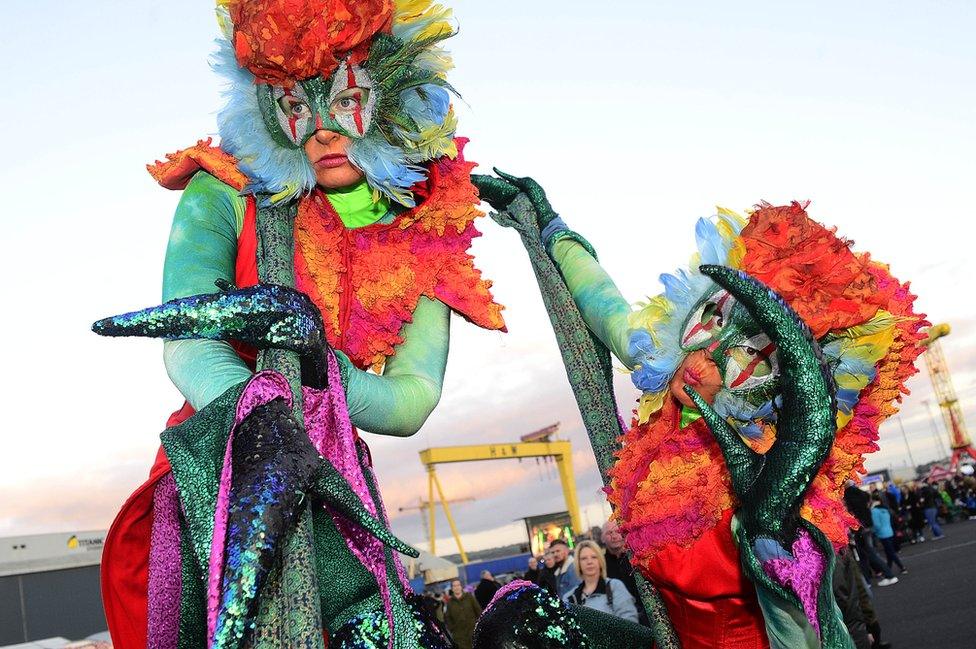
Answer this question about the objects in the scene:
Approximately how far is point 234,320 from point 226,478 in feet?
0.74

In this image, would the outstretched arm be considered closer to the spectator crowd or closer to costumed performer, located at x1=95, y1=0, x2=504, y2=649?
costumed performer, located at x1=95, y1=0, x2=504, y2=649

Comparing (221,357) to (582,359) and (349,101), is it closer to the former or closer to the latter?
(349,101)

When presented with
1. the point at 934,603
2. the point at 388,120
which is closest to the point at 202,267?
the point at 388,120

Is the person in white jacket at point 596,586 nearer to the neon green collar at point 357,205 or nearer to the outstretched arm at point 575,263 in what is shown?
the outstretched arm at point 575,263

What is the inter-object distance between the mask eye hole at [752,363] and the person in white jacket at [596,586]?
8.64 feet

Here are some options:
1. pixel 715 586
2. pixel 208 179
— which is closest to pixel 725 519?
pixel 715 586

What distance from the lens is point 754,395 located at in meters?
1.67

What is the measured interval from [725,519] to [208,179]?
111 cm

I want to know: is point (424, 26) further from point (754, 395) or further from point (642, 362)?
point (754, 395)

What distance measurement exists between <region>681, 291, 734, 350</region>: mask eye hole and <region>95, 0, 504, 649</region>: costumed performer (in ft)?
1.31

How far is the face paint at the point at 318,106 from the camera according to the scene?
1.50 metres

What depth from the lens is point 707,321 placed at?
174cm

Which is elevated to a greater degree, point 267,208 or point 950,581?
point 267,208

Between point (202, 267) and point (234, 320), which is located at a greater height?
point (202, 267)
